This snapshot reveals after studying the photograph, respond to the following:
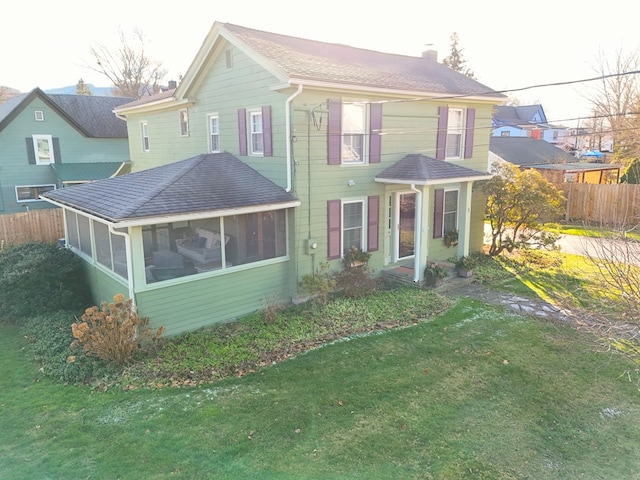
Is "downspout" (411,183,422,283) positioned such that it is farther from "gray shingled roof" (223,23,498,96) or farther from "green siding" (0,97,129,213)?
"green siding" (0,97,129,213)

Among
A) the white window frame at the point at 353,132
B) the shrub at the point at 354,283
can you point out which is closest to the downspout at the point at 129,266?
the shrub at the point at 354,283

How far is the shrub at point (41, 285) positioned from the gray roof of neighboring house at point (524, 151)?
25838 mm

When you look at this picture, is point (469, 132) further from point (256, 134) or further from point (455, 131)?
point (256, 134)

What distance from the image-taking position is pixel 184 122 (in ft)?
49.6

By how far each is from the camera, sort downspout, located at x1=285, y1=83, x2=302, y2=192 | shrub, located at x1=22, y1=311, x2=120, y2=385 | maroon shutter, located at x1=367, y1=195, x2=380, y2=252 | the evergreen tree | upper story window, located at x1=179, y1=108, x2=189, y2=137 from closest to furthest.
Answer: shrub, located at x1=22, y1=311, x2=120, y2=385, downspout, located at x1=285, y1=83, x2=302, y2=192, maroon shutter, located at x1=367, y1=195, x2=380, y2=252, upper story window, located at x1=179, y1=108, x2=189, y2=137, the evergreen tree

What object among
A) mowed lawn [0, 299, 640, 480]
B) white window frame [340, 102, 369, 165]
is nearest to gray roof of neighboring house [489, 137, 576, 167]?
white window frame [340, 102, 369, 165]

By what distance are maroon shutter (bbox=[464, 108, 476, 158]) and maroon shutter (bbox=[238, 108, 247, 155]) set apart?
6992 millimetres

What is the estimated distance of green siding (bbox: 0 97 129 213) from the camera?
74.5 feet

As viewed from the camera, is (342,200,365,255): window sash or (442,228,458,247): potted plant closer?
(342,200,365,255): window sash

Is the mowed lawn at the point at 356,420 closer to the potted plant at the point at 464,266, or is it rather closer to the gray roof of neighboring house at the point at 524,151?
the potted plant at the point at 464,266

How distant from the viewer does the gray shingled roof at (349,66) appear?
34.2 feet

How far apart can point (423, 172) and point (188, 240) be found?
6109mm

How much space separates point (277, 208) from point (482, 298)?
5.70 m

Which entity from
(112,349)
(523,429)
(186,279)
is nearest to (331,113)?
(186,279)
